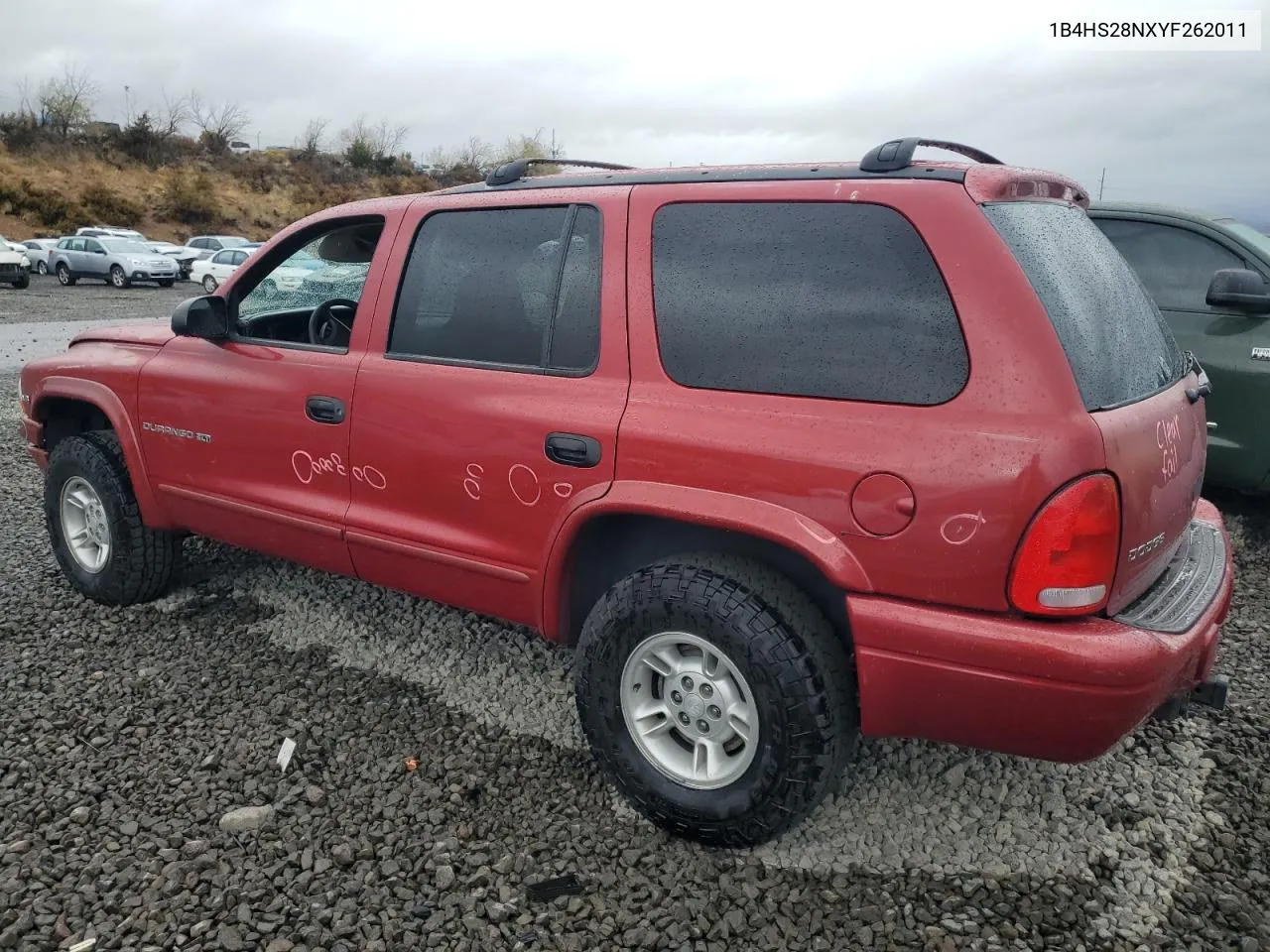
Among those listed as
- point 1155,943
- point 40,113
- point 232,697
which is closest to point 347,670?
point 232,697

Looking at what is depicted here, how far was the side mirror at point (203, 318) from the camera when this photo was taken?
3410 millimetres

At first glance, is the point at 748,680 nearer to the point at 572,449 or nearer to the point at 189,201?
the point at 572,449

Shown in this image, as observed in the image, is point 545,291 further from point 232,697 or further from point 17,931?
point 17,931

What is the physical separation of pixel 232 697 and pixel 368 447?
1.06 metres

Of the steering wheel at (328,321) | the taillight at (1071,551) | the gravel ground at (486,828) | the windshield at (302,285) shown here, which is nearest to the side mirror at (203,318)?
the windshield at (302,285)

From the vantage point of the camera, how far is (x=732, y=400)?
2.41 m

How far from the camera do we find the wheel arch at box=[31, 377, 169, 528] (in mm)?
3830

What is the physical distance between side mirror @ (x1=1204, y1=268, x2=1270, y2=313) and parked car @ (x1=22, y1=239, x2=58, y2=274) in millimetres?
31531

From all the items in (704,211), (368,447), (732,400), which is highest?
(704,211)

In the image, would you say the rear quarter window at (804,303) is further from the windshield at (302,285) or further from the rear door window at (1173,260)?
the rear door window at (1173,260)

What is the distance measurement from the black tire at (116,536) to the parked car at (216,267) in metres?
23.2

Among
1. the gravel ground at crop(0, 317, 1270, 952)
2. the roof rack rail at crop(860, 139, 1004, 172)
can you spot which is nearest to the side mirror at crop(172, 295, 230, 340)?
the gravel ground at crop(0, 317, 1270, 952)

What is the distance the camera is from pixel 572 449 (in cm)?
260

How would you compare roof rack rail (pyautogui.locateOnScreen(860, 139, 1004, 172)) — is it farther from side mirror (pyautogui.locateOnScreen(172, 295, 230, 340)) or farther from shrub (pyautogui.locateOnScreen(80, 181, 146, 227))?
shrub (pyautogui.locateOnScreen(80, 181, 146, 227))
